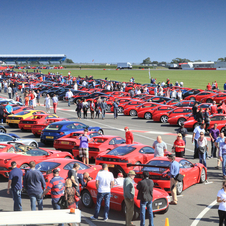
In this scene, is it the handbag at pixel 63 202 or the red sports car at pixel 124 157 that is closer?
the handbag at pixel 63 202

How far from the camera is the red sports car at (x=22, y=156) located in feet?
37.7

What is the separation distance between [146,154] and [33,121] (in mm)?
10038

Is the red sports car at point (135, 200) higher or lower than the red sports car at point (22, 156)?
lower

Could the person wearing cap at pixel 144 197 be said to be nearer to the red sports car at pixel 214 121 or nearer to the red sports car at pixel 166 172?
the red sports car at pixel 166 172

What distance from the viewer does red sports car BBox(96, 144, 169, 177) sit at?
11.7m

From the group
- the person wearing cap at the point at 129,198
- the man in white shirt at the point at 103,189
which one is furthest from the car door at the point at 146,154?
the person wearing cap at the point at 129,198

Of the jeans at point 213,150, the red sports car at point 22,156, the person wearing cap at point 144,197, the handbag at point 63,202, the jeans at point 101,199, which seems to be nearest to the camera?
the handbag at point 63,202

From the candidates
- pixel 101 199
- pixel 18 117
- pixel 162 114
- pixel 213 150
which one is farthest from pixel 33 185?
pixel 162 114

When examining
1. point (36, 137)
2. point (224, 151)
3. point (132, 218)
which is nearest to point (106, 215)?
point (132, 218)

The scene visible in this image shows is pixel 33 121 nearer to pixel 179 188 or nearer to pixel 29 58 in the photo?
pixel 179 188

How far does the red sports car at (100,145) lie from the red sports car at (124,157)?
1850mm

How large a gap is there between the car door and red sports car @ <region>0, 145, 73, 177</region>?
115 inches

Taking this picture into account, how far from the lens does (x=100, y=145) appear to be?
14391mm

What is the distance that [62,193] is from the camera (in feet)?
25.8
